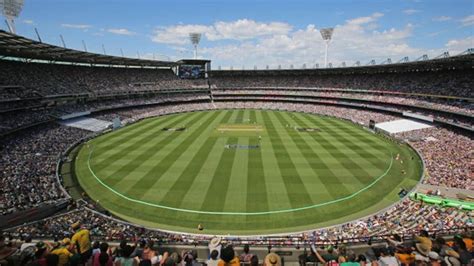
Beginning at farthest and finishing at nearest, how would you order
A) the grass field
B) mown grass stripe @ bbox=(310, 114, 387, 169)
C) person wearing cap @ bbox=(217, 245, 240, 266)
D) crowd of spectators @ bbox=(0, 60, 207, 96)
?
Answer: crowd of spectators @ bbox=(0, 60, 207, 96) < mown grass stripe @ bbox=(310, 114, 387, 169) < the grass field < person wearing cap @ bbox=(217, 245, 240, 266)

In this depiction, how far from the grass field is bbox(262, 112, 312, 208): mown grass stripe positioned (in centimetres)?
10

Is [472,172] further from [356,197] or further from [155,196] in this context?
[155,196]

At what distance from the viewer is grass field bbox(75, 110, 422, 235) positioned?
22.2 meters

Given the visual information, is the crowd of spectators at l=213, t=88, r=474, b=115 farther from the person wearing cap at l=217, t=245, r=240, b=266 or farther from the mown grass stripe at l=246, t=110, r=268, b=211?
the person wearing cap at l=217, t=245, r=240, b=266

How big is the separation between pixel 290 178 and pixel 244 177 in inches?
185

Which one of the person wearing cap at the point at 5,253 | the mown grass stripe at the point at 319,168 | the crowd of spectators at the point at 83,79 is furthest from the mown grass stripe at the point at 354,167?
the crowd of spectators at the point at 83,79

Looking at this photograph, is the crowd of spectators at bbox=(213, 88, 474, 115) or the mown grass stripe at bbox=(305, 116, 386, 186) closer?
the mown grass stripe at bbox=(305, 116, 386, 186)

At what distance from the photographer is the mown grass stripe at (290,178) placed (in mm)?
24391

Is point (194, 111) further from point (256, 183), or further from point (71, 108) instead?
point (256, 183)

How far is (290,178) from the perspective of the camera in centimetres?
2886

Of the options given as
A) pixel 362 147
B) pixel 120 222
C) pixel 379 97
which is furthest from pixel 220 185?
pixel 379 97

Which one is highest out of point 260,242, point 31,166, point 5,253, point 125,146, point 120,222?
point 5,253

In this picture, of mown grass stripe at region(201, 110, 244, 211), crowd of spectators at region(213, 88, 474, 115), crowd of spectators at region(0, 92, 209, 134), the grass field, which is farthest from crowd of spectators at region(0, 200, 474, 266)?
crowd of spectators at region(213, 88, 474, 115)

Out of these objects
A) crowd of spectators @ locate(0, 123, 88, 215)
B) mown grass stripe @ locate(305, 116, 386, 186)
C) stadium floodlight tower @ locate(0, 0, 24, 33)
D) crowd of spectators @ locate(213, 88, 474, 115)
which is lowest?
mown grass stripe @ locate(305, 116, 386, 186)
